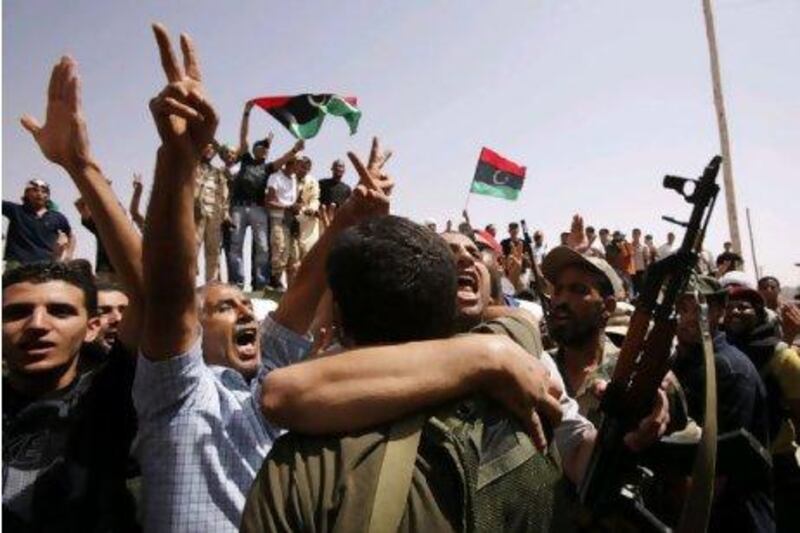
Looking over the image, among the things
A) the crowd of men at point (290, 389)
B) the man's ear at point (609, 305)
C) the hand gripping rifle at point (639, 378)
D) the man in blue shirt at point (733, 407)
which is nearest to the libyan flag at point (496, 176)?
the man in blue shirt at point (733, 407)

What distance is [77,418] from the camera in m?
1.90

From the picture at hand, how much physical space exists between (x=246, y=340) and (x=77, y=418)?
5.06ft

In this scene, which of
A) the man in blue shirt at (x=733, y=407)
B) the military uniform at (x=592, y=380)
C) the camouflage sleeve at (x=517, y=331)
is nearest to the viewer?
the camouflage sleeve at (x=517, y=331)

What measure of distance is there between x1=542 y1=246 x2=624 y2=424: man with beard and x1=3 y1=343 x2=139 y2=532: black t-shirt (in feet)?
6.41

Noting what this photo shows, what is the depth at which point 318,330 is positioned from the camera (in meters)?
3.32

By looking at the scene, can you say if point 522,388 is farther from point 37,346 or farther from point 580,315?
point 580,315

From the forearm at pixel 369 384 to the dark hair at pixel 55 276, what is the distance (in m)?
1.37

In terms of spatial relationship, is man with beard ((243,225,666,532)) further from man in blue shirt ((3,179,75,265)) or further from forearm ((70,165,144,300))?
man in blue shirt ((3,179,75,265))

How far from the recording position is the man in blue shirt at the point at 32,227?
7738 mm

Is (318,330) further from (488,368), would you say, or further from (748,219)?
(748,219)

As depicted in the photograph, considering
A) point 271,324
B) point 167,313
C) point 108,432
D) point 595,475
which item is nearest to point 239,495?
point 108,432

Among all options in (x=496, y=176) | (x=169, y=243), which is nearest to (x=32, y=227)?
(x=169, y=243)

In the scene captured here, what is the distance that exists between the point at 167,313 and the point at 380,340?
62 centimetres

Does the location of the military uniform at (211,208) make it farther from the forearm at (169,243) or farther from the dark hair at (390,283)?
the dark hair at (390,283)
